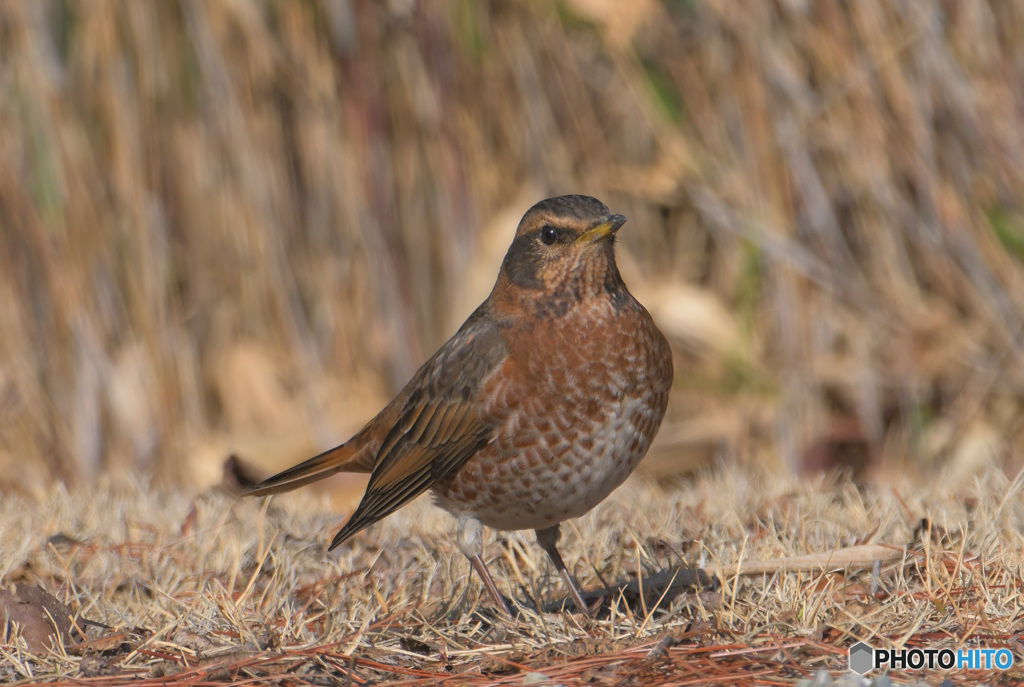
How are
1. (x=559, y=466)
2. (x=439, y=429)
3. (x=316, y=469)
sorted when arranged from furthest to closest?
(x=316, y=469) → (x=439, y=429) → (x=559, y=466)

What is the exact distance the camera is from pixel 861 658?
279cm

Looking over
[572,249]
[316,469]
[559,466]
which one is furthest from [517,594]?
[572,249]

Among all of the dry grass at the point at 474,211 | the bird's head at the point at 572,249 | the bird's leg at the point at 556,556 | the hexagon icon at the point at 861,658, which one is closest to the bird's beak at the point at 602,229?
the bird's head at the point at 572,249

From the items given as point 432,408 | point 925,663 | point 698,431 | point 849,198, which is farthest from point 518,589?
point 849,198

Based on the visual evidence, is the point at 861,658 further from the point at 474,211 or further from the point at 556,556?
the point at 474,211

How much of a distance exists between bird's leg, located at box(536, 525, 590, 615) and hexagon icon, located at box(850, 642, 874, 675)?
0.75m

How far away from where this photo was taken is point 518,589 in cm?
370

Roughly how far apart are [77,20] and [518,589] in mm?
4078

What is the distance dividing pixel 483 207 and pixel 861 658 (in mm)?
4059

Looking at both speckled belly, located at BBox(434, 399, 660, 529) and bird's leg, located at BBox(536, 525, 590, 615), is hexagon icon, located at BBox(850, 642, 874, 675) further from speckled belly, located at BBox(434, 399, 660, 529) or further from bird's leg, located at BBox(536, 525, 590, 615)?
speckled belly, located at BBox(434, 399, 660, 529)

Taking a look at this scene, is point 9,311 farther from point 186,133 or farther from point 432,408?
point 432,408

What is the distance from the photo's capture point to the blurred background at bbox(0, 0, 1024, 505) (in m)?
5.98

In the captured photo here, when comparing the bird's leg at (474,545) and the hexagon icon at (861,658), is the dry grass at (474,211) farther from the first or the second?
the hexagon icon at (861,658)

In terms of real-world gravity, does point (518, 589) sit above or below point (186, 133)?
below
